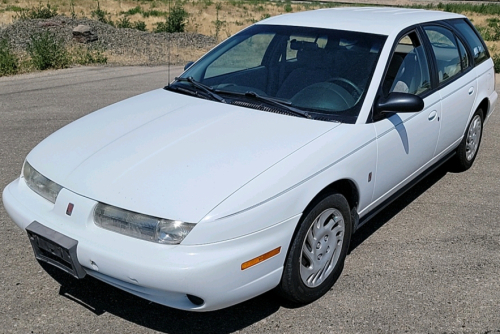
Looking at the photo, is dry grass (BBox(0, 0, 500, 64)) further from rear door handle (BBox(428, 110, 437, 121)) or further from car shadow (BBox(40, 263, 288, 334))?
car shadow (BBox(40, 263, 288, 334))

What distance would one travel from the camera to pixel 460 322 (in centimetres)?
336

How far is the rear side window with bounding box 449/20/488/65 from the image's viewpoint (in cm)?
557

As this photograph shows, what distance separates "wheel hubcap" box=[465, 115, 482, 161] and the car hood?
269 centimetres

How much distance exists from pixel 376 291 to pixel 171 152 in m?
1.63

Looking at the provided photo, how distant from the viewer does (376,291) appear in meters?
3.67

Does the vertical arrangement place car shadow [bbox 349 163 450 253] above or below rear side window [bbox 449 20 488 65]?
below

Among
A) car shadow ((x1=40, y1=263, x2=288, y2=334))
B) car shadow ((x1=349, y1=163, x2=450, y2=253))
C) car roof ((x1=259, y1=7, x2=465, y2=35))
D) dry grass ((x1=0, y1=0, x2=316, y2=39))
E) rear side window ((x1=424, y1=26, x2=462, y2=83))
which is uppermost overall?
car roof ((x1=259, y1=7, x2=465, y2=35))

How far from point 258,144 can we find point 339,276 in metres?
1.15

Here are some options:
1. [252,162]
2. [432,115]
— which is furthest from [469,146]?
[252,162]

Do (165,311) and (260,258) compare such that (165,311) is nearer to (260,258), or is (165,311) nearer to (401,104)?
(260,258)

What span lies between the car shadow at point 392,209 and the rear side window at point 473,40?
118cm

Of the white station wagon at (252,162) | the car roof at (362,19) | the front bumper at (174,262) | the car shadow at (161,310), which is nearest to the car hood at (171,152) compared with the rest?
the white station wagon at (252,162)

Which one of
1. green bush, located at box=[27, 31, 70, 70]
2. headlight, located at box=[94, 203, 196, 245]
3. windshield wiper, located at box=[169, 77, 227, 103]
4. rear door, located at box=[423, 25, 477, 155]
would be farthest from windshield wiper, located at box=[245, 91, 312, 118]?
green bush, located at box=[27, 31, 70, 70]

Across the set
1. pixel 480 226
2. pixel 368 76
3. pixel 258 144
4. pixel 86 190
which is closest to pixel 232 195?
pixel 258 144
